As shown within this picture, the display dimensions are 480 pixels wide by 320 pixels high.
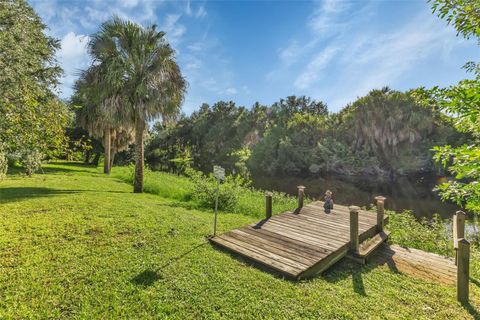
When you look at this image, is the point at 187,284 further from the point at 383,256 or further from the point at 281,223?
the point at 383,256

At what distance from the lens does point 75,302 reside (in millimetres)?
3467

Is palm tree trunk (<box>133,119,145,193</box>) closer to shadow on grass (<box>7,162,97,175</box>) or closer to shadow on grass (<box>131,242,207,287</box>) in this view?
shadow on grass (<box>7,162,97,175</box>)

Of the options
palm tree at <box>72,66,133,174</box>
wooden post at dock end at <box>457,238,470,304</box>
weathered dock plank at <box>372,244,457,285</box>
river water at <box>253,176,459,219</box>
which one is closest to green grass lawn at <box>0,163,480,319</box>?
wooden post at dock end at <box>457,238,470,304</box>

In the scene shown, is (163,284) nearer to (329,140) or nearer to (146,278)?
(146,278)

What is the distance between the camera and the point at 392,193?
2258 centimetres

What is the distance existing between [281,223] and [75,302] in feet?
18.2

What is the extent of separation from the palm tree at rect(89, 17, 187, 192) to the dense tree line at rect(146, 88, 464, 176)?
1079 centimetres

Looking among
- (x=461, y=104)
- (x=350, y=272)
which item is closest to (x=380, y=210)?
(x=350, y=272)

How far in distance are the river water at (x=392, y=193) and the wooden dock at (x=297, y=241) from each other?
1084cm

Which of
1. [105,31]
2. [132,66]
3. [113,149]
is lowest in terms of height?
[113,149]

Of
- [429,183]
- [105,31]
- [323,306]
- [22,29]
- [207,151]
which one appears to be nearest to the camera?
[323,306]

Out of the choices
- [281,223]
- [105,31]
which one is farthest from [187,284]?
[105,31]

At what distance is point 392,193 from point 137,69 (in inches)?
930

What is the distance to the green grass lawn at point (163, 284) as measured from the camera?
3463 mm
